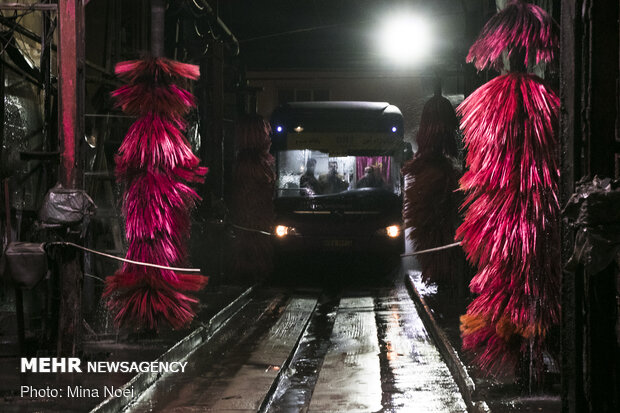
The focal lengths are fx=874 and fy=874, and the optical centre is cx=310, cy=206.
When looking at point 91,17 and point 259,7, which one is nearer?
point 91,17

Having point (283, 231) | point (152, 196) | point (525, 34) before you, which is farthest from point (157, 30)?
point (283, 231)

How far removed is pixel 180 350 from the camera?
403 inches

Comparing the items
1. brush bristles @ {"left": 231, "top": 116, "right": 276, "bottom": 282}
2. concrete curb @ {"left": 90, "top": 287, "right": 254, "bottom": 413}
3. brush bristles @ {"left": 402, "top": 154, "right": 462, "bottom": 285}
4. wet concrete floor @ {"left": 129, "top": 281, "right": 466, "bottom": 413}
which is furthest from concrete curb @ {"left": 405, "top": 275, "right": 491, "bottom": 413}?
brush bristles @ {"left": 231, "top": 116, "right": 276, "bottom": 282}

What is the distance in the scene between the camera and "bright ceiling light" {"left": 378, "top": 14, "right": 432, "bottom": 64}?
754 inches

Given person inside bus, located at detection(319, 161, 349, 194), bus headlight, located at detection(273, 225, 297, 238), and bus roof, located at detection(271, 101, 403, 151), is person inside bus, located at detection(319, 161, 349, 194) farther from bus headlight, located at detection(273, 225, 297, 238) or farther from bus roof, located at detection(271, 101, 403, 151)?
bus headlight, located at detection(273, 225, 297, 238)

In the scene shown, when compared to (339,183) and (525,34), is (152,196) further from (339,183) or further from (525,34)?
(339,183)

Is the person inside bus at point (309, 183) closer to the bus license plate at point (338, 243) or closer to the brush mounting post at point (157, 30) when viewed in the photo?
the bus license plate at point (338, 243)

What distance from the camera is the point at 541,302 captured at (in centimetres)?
711

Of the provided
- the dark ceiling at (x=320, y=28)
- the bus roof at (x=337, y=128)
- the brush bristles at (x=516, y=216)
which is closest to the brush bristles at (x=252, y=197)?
the bus roof at (x=337, y=128)

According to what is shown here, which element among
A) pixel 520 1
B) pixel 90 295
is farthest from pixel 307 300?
pixel 520 1

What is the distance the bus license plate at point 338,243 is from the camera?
59.4 ft

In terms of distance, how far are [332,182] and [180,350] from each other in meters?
8.50

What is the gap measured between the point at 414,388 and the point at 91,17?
374 inches

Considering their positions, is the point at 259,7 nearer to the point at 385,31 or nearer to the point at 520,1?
the point at 385,31
